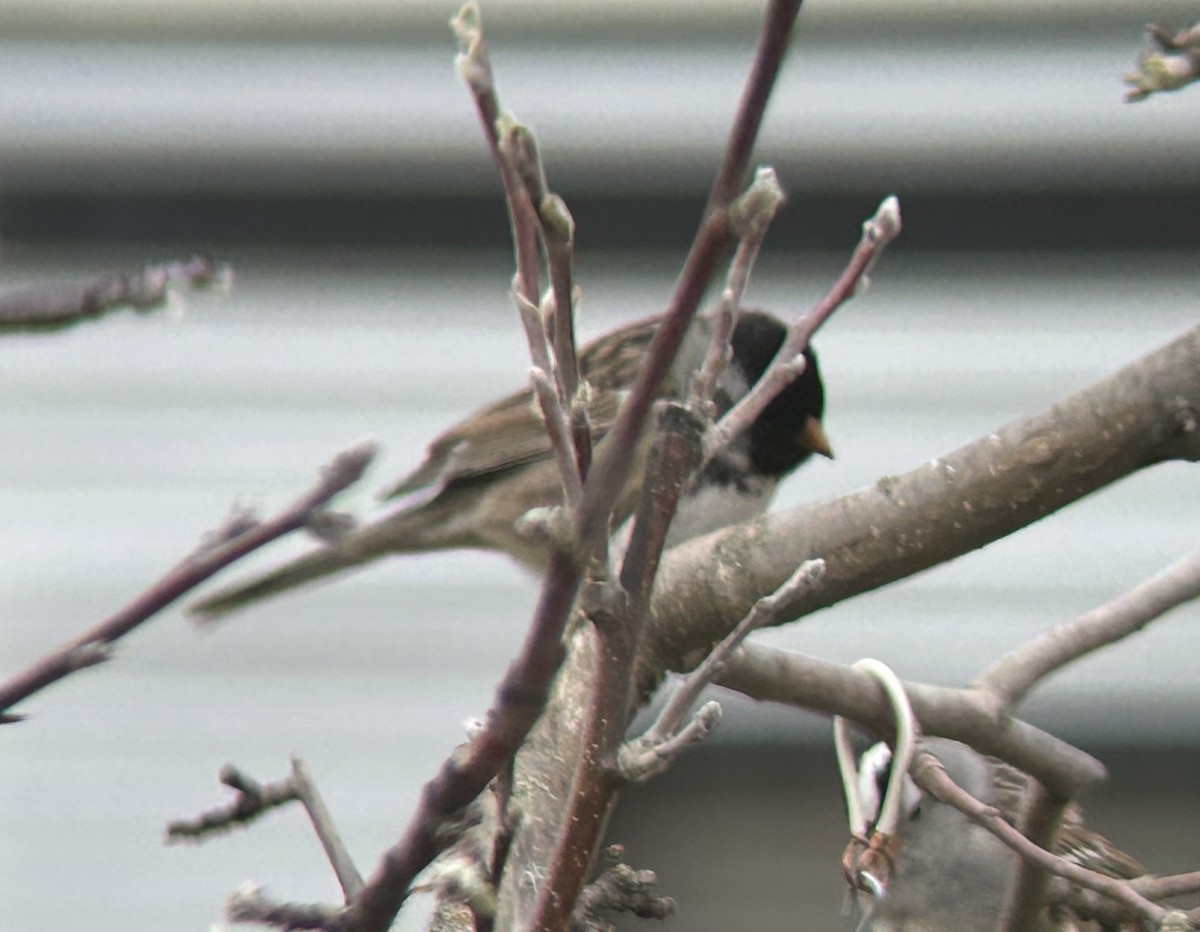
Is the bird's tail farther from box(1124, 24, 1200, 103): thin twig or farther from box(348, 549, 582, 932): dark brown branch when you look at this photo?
box(348, 549, 582, 932): dark brown branch

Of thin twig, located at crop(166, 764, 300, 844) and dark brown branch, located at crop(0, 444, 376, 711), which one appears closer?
dark brown branch, located at crop(0, 444, 376, 711)

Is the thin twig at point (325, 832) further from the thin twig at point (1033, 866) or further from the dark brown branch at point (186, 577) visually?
the thin twig at point (1033, 866)

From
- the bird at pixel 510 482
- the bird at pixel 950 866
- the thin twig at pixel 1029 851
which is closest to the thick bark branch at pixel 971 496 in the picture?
the thin twig at pixel 1029 851

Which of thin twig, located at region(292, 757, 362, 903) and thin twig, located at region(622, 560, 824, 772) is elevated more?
thin twig, located at region(622, 560, 824, 772)

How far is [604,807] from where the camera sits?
38.7 inches

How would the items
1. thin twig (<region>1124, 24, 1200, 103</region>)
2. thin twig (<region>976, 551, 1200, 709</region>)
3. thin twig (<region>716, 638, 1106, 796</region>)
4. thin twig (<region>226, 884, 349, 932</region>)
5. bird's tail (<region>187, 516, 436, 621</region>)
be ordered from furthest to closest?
bird's tail (<region>187, 516, 436, 621</region>)
thin twig (<region>976, 551, 1200, 709</region>)
thin twig (<region>716, 638, 1106, 796</region>)
thin twig (<region>1124, 24, 1200, 103</region>)
thin twig (<region>226, 884, 349, 932</region>)

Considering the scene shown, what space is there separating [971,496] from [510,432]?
6.10 ft

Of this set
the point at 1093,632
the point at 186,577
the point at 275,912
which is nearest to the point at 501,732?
the point at 186,577

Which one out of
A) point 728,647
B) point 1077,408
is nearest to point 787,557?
point 1077,408

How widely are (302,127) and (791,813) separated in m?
2.40

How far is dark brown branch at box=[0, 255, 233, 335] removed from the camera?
0.68 m

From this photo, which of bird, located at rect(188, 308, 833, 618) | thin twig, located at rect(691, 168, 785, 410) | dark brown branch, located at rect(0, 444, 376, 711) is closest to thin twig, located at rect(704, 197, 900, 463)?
thin twig, located at rect(691, 168, 785, 410)

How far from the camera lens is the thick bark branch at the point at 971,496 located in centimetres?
145

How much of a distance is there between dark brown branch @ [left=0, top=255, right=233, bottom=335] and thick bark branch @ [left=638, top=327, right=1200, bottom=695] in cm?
85
